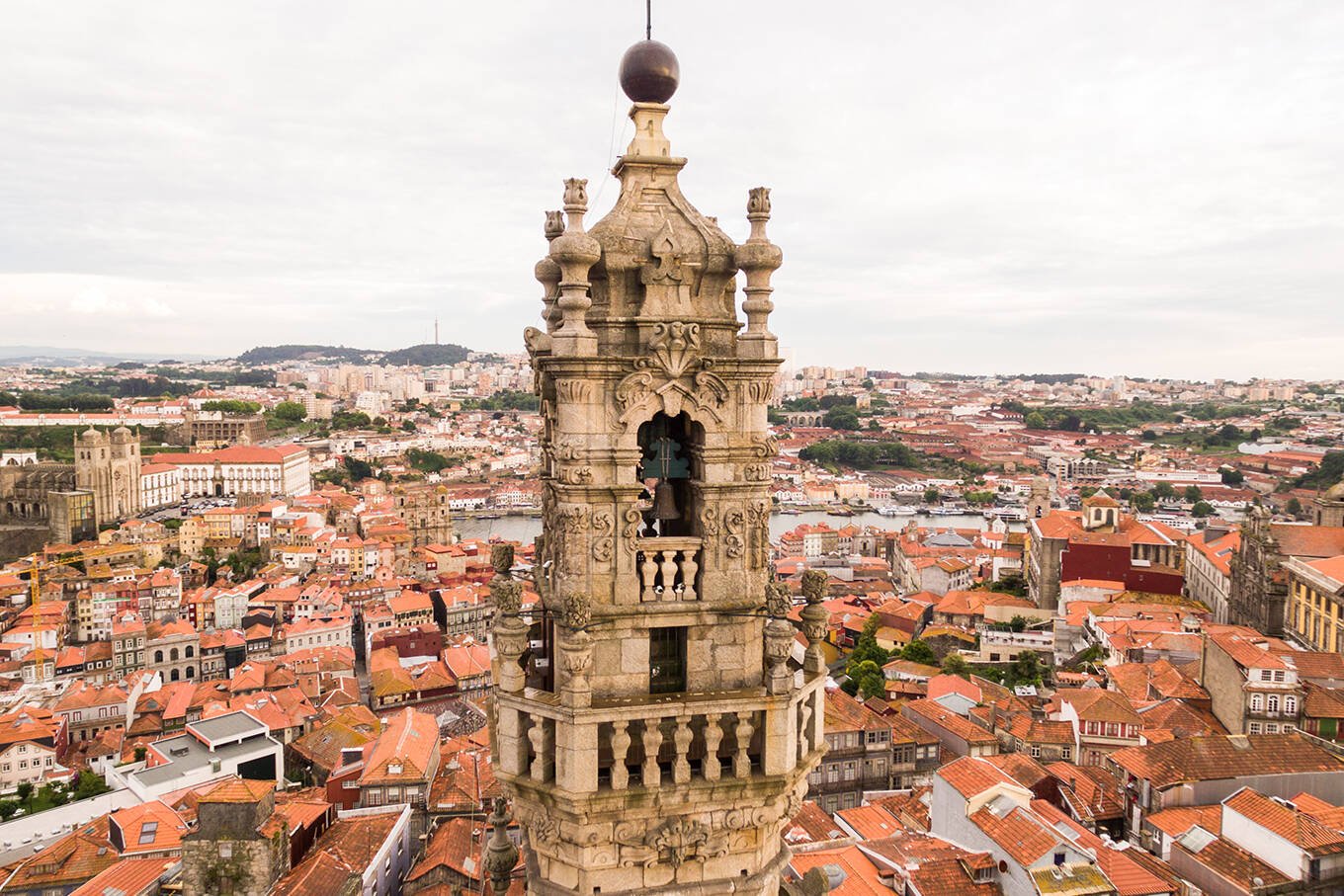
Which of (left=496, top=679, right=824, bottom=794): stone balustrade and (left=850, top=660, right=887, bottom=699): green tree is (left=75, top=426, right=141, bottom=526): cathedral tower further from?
(left=496, top=679, right=824, bottom=794): stone balustrade

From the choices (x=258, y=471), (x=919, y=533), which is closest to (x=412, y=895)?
(x=919, y=533)

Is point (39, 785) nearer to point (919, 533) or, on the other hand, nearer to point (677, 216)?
point (677, 216)

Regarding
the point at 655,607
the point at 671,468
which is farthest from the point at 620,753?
the point at 671,468

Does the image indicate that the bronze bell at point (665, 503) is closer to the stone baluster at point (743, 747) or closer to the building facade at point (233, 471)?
the stone baluster at point (743, 747)

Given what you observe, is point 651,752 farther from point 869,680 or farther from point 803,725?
point 869,680

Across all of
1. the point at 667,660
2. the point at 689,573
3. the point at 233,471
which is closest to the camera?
the point at 689,573

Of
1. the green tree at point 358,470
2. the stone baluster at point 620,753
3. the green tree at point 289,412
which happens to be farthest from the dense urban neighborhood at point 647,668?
the green tree at point 289,412
